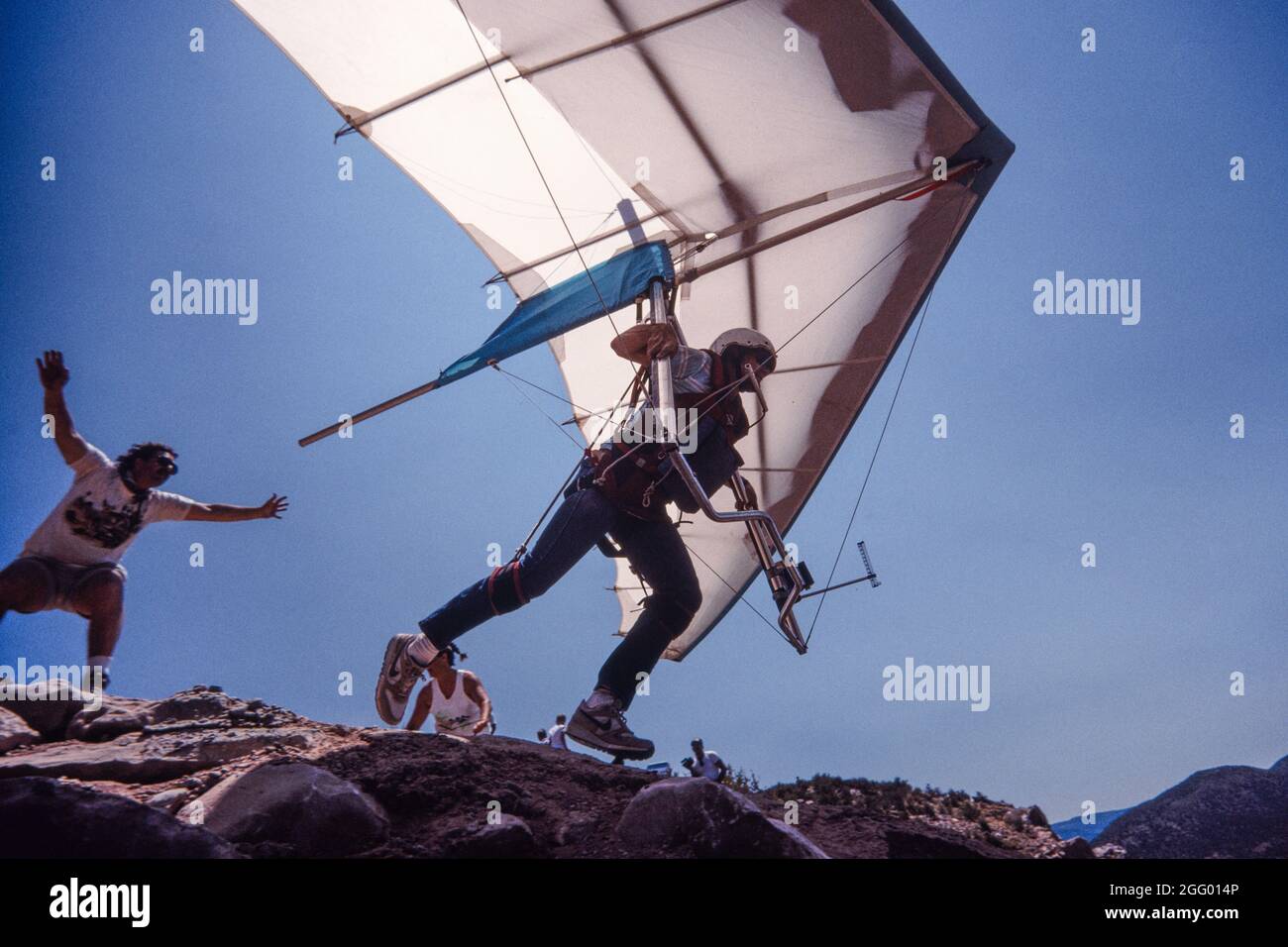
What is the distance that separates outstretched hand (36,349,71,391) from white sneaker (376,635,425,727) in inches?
90.3

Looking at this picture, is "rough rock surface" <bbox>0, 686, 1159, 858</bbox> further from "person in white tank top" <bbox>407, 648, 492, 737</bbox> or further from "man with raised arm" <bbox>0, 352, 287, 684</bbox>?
"person in white tank top" <bbox>407, 648, 492, 737</bbox>

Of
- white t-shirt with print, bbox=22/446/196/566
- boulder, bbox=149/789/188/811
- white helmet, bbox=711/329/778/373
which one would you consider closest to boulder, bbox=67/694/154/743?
white t-shirt with print, bbox=22/446/196/566

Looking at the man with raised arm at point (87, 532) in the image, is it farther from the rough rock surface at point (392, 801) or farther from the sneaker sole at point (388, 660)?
the sneaker sole at point (388, 660)

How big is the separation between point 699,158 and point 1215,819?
5.53m

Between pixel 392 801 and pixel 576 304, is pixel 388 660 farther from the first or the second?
pixel 576 304

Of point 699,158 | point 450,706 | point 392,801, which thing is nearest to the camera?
point 392,801

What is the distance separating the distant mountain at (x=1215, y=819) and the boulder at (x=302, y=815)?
10.6 ft

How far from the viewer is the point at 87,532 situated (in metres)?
4.26

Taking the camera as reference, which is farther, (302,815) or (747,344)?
(747,344)

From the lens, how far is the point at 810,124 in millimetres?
5730

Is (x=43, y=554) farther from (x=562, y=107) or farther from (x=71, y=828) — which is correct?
(x=562, y=107)

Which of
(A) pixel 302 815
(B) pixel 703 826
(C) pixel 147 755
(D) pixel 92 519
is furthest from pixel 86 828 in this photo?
(D) pixel 92 519
